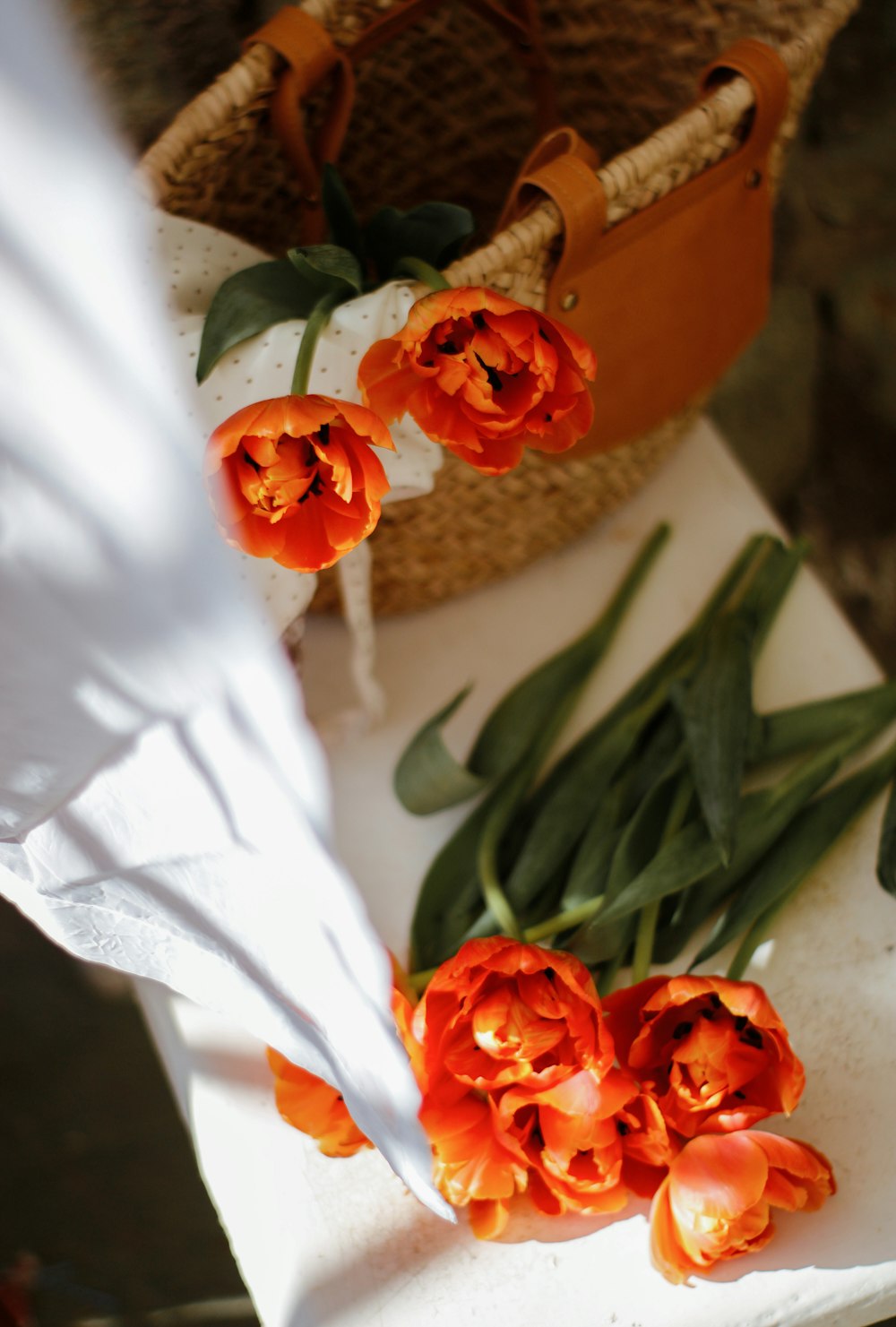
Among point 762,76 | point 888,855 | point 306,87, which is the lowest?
point 888,855

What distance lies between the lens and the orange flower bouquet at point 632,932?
17.5 inches

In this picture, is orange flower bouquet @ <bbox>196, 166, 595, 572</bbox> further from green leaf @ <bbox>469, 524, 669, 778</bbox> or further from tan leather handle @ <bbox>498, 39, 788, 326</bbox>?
green leaf @ <bbox>469, 524, 669, 778</bbox>

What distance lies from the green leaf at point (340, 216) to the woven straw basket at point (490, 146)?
0.07m

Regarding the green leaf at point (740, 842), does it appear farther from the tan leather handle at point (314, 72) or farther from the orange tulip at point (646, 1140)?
the tan leather handle at point (314, 72)

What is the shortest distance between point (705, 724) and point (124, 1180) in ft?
2.39

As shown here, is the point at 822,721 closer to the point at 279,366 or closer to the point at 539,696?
the point at 539,696

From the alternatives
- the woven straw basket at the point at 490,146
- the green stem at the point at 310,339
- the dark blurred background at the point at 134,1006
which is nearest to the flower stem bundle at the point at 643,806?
the woven straw basket at the point at 490,146

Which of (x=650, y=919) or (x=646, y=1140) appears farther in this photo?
(x=650, y=919)

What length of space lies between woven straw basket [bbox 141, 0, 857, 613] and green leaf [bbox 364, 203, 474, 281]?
0.02 metres

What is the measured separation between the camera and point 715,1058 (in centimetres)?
45

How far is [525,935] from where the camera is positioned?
0.56 metres

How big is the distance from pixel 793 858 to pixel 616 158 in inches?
14.6

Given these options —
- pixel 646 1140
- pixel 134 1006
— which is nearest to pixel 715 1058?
pixel 646 1140

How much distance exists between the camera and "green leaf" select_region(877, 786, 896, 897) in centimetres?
57
